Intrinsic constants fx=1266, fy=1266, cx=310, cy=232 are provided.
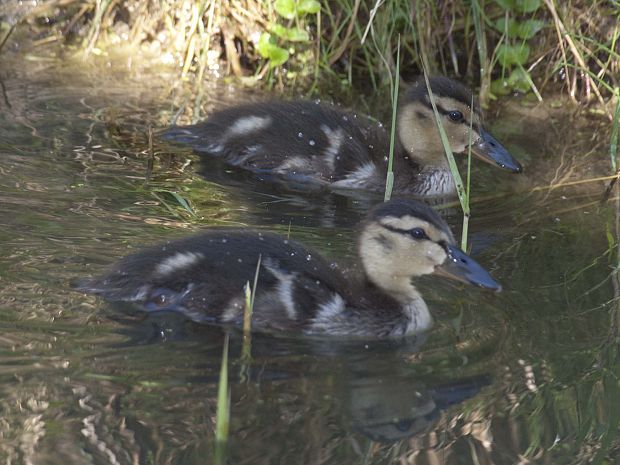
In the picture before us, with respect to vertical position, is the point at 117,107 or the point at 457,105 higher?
the point at 457,105

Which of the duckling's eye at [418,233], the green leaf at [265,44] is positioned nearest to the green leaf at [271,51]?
the green leaf at [265,44]

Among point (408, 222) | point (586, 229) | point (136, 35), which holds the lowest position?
point (136, 35)

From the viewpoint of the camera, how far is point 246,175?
563cm

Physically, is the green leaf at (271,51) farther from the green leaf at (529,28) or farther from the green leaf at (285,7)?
the green leaf at (529,28)

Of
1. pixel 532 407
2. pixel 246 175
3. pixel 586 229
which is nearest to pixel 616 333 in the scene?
pixel 532 407

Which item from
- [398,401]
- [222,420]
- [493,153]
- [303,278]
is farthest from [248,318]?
[493,153]

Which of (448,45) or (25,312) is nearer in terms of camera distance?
(25,312)

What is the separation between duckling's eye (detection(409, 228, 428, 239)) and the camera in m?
4.00

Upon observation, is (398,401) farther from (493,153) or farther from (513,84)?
(513,84)

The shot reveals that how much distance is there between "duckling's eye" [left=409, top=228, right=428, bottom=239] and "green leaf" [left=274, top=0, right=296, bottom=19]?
2888 mm

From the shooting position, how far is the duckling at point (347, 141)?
18.3ft

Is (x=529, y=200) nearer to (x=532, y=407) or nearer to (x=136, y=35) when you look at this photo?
(x=532, y=407)

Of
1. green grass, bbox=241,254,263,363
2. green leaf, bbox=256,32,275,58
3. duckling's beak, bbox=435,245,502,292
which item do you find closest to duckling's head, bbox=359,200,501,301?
duckling's beak, bbox=435,245,502,292

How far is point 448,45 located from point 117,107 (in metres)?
1.95
